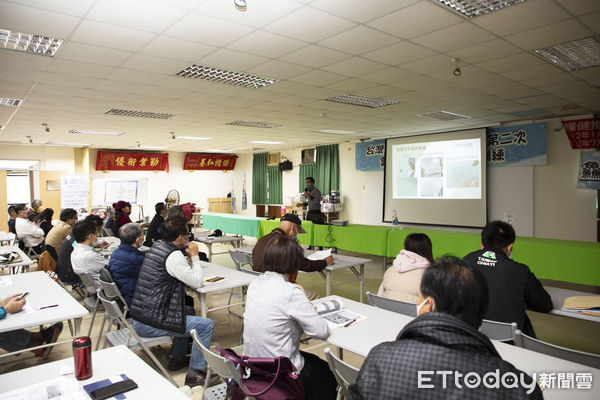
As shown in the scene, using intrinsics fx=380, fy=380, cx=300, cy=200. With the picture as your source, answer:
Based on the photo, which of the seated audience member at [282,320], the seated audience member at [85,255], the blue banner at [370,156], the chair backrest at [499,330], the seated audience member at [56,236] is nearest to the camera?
the seated audience member at [282,320]

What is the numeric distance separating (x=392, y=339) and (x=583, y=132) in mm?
6278

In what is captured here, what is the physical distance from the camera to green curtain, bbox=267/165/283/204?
1253cm

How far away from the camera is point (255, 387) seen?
5.48ft

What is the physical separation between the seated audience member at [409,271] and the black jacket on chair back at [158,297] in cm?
148

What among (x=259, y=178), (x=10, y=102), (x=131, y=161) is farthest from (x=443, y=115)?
(x=131, y=161)

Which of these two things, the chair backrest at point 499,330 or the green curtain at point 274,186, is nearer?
the chair backrest at point 499,330

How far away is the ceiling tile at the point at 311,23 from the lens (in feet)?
8.86

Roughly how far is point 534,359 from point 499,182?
632cm

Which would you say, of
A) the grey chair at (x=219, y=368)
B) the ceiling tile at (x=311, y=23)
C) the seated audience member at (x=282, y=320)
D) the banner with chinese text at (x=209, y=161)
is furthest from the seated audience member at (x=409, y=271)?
the banner with chinese text at (x=209, y=161)

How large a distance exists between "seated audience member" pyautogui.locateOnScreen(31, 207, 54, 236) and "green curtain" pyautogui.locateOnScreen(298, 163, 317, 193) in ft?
21.9

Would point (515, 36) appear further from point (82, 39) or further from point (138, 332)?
point (138, 332)

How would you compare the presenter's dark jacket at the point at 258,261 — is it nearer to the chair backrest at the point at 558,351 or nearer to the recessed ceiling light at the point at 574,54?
the chair backrest at the point at 558,351

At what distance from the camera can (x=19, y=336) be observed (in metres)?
2.90

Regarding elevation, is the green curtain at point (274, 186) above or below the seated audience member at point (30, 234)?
above
